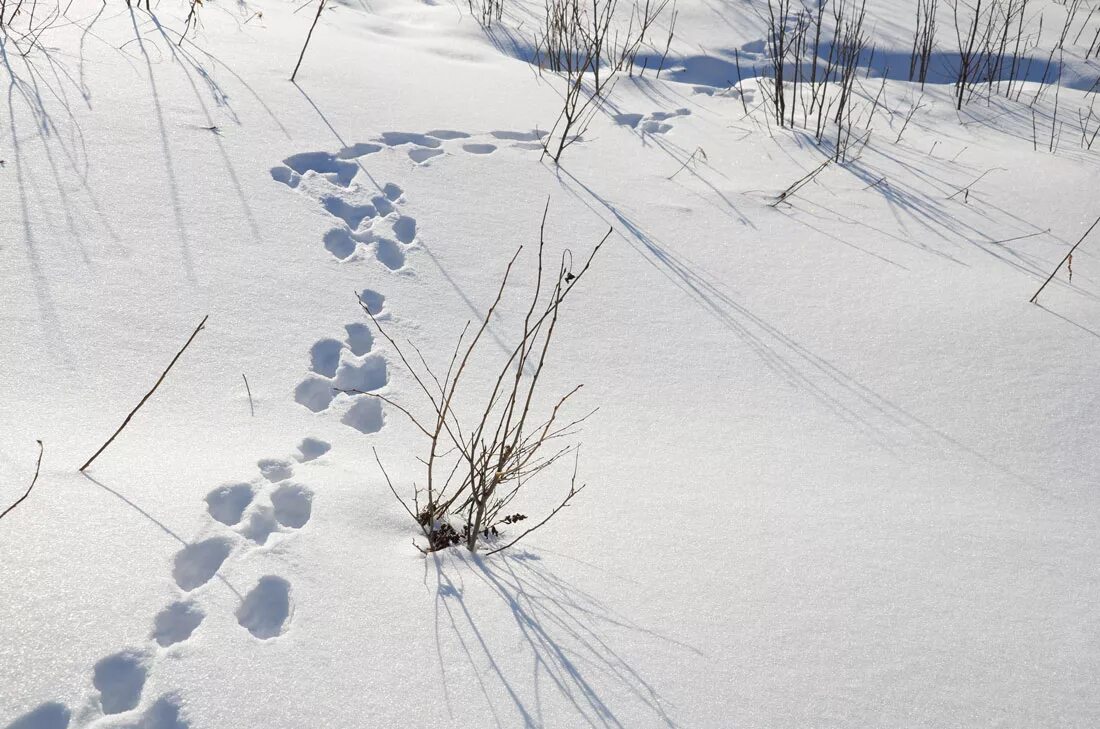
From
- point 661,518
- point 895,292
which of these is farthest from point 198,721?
point 895,292

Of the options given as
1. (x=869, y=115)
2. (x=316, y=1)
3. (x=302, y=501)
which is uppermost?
(x=316, y=1)

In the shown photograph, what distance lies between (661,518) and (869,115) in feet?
9.10

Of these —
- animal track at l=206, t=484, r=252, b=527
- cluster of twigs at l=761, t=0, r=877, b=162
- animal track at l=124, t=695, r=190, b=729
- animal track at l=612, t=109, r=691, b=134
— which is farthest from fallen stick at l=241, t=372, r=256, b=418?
cluster of twigs at l=761, t=0, r=877, b=162

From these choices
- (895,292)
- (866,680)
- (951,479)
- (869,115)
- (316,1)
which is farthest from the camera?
(316,1)

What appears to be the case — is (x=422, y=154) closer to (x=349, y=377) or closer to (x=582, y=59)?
(x=349, y=377)

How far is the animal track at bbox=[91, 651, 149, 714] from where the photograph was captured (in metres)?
1.01

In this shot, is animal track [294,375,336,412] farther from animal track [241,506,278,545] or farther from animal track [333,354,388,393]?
animal track [241,506,278,545]

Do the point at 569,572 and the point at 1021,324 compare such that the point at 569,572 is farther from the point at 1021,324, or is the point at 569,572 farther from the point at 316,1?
the point at 316,1

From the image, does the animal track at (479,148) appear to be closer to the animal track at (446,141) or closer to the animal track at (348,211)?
the animal track at (446,141)

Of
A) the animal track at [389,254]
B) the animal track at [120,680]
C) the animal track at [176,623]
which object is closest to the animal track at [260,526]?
the animal track at [176,623]

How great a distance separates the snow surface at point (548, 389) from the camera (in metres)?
1.12

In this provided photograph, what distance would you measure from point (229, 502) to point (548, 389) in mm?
752

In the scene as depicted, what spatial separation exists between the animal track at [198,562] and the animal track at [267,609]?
0.27 feet

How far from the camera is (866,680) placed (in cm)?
117
